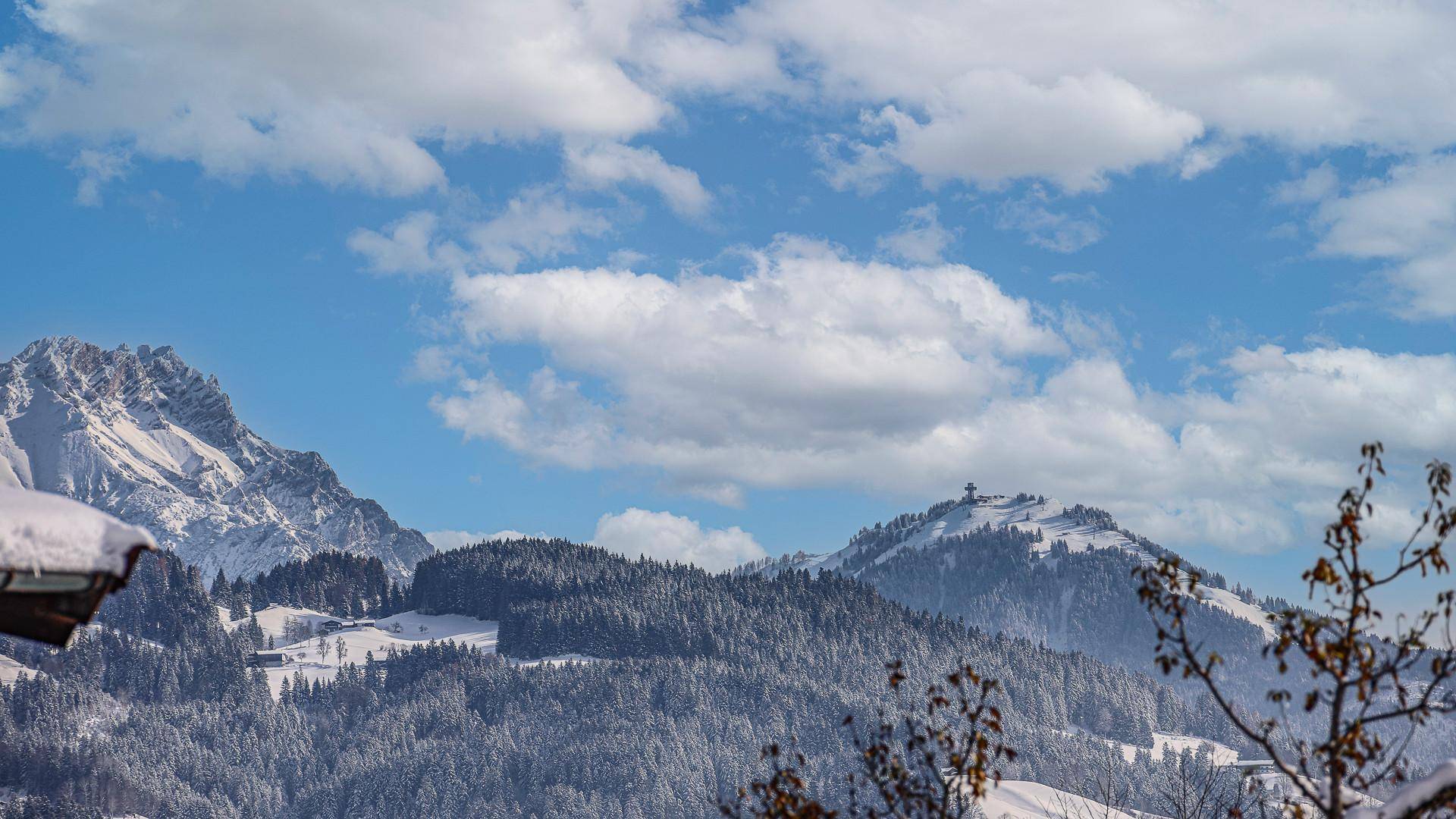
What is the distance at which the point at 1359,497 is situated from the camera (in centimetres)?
871

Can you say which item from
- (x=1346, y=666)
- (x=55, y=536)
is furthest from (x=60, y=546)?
(x=1346, y=666)

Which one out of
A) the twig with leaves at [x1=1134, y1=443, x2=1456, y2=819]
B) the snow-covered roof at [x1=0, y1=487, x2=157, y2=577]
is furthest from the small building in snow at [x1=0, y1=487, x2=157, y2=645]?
the twig with leaves at [x1=1134, y1=443, x2=1456, y2=819]

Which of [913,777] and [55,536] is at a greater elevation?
[55,536]

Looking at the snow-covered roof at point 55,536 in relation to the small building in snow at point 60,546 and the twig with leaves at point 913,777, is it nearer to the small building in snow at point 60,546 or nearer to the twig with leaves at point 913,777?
the small building in snow at point 60,546

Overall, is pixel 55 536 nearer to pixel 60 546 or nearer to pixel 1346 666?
pixel 60 546

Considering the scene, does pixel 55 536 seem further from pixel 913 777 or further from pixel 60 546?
pixel 913 777

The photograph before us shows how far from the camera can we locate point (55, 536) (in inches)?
199

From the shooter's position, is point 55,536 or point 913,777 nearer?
point 55,536

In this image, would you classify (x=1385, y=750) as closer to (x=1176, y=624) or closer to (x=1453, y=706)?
(x=1453, y=706)

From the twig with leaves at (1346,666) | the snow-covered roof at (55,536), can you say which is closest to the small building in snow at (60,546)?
the snow-covered roof at (55,536)

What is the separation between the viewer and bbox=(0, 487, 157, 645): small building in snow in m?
5.03

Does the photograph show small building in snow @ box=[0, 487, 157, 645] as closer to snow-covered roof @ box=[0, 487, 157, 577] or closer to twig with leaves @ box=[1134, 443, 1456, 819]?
snow-covered roof @ box=[0, 487, 157, 577]

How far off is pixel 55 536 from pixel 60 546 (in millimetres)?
42

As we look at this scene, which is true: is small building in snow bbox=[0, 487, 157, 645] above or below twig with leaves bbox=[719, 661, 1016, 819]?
above
